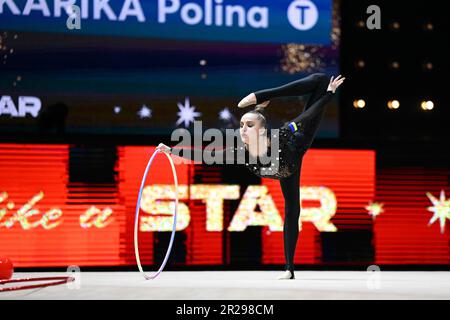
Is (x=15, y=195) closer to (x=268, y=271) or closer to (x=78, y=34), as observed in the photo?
(x=78, y=34)

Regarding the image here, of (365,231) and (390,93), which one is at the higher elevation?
(390,93)

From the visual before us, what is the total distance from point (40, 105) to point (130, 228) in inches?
58.2

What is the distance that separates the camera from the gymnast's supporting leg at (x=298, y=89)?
5.64 metres

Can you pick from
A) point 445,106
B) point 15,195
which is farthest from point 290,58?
point 15,195

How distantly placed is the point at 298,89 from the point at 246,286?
1.52 meters

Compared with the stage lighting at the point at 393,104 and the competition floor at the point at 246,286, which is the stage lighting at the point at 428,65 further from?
the competition floor at the point at 246,286

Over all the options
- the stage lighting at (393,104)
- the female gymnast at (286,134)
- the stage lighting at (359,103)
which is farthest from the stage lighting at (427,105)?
the female gymnast at (286,134)

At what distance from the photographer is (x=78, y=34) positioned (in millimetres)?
7492

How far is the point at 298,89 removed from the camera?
5.79 meters

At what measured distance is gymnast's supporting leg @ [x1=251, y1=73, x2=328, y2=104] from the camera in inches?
222

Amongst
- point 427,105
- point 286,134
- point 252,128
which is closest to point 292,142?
point 286,134

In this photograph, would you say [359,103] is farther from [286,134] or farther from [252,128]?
[252,128]

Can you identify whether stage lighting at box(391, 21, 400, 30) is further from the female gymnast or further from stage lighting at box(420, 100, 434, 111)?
the female gymnast

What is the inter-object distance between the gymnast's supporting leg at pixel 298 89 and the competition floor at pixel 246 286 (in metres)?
1.40
